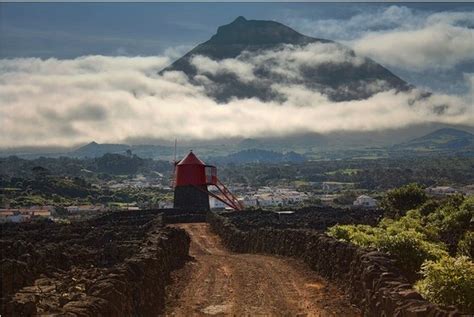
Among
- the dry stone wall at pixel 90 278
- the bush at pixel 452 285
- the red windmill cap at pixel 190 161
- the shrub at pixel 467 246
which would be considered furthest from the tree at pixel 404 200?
the bush at pixel 452 285

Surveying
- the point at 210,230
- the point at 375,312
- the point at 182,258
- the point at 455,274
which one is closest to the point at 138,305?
the point at 375,312

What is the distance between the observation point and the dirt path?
64.4 feet

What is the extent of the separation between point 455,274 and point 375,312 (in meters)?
2.27

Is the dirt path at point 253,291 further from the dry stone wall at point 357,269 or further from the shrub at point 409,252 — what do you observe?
the shrub at point 409,252

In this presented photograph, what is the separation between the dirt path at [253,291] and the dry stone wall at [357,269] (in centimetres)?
59

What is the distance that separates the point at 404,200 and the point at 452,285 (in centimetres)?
3549

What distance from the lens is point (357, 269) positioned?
2006 cm

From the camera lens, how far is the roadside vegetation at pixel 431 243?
15.0 meters

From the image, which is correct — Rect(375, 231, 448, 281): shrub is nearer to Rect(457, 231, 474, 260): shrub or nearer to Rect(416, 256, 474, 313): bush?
Rect(457, 231, 474, 260): shrub

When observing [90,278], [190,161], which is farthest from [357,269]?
[190,161]

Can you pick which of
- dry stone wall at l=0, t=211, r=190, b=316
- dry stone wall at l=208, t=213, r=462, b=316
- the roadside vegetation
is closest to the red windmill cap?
the roadside vegetation

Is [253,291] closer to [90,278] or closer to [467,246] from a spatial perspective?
[90,278]

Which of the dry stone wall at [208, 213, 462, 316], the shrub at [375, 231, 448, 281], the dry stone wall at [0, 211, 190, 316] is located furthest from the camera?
the shrub at [375, 231, 448, 281]

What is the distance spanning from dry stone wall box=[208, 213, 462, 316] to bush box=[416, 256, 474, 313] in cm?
62
